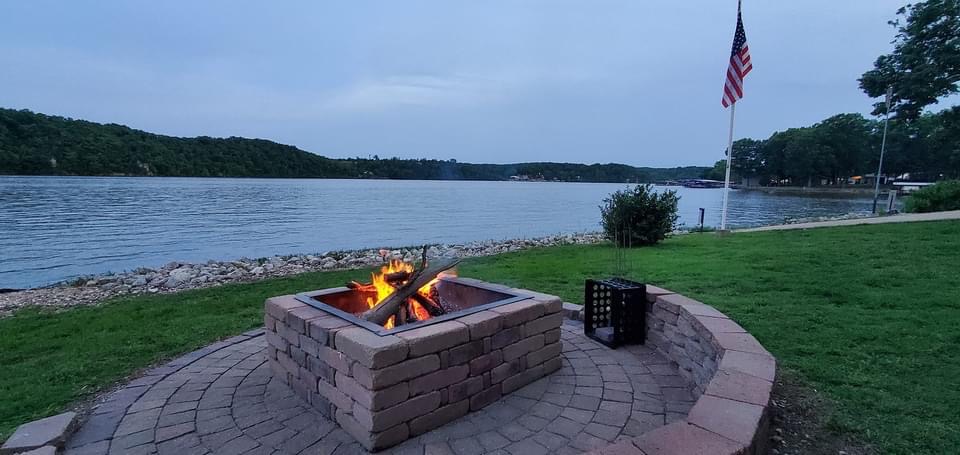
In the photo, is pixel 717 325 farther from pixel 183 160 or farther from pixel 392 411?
pixel 183 160

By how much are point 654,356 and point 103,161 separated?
6476 cm

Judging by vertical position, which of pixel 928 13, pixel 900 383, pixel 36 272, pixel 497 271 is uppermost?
pixel 928 13

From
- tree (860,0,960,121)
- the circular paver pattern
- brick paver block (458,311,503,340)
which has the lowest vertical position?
the circular paver pattern

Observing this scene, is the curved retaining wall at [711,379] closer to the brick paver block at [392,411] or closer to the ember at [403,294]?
the brick paver block at [392,411]

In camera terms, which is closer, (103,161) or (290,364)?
(290,364)

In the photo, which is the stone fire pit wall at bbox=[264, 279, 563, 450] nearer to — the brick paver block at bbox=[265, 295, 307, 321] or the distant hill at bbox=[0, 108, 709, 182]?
the brick paver block at bbox=[265, 295, 307, 321]

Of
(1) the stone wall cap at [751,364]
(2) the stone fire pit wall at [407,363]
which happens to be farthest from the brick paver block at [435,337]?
(1) the stone wall cap at [751,364]

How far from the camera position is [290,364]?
334 centimetres

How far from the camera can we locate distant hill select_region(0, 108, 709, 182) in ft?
147

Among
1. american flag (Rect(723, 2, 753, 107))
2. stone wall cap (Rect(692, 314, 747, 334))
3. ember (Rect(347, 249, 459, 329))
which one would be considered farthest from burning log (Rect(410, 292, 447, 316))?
american flag (Rect(723, 2, 753, 107))

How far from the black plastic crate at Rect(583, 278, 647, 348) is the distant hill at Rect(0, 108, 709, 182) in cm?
2447

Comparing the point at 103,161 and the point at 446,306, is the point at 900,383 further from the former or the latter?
the point at 103,161

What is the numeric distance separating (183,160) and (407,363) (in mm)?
67226

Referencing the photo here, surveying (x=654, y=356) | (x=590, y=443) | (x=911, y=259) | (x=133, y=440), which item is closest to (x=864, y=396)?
(x=654, y=356)
